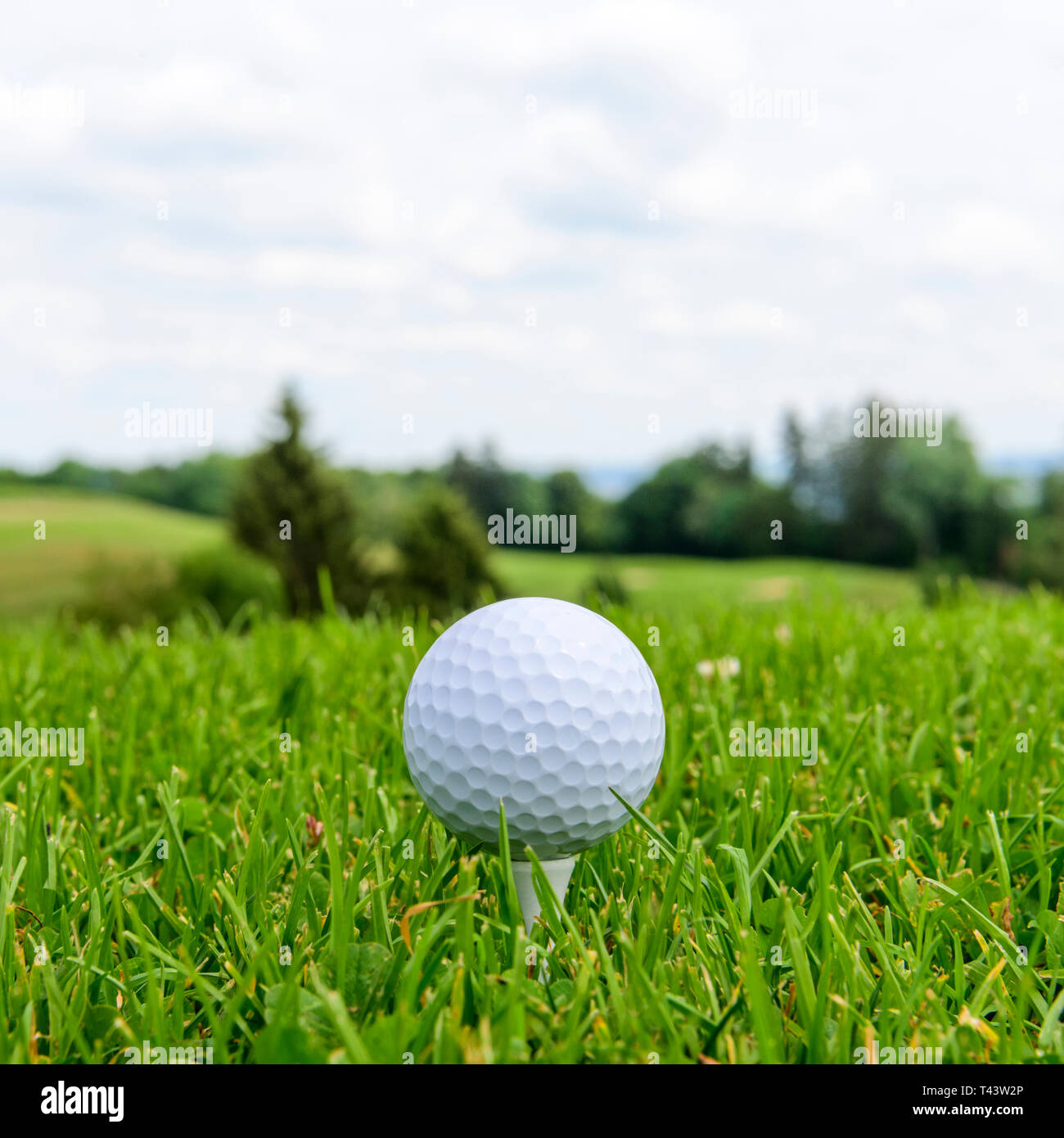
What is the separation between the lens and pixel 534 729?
1.95 metres

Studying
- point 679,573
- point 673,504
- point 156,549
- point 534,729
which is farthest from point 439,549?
point 534,729

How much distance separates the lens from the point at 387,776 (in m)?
2.87

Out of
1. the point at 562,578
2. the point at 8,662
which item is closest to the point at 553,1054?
the point at 8,662

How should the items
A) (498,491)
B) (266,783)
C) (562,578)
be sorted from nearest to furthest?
(266,783) → (498,491) → (562,578)

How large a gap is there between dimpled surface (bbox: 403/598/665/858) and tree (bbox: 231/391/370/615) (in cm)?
2967

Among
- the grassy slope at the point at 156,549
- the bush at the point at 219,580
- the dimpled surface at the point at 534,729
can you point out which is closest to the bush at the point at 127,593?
the bush at the point at 219,580

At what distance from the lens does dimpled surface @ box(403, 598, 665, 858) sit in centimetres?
189

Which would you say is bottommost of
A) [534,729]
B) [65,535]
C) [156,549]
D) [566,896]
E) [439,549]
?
[566,896]

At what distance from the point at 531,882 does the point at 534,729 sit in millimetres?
318

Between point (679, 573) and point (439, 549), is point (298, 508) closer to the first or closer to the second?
point (439, 549)

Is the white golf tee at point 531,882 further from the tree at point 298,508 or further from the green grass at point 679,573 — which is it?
the green grass at point 679,573

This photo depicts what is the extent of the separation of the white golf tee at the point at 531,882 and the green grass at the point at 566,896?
3.5 inches

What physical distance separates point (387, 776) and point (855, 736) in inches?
53.9

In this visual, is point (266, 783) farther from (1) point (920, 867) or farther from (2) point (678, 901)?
(1) point (920, 867)
